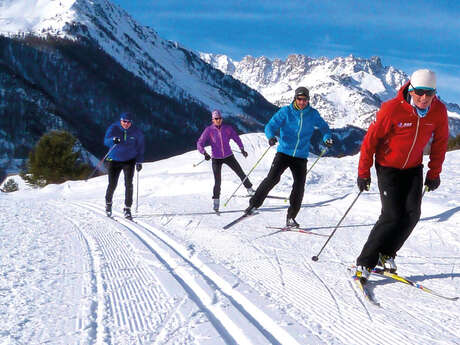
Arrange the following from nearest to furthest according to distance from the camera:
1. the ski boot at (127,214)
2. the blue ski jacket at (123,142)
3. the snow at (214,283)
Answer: the snow at (214,283), the ski boot at (127,214), the blue ski jacket at (123,142)

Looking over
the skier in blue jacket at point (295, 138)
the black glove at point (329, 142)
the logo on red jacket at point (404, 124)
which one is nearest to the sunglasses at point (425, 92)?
the logo on red jacket at point (404, 124)

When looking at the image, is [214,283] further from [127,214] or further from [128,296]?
[127,214]

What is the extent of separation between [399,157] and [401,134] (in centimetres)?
23

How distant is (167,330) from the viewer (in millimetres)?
2654

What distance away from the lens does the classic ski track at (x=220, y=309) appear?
2.60 metres

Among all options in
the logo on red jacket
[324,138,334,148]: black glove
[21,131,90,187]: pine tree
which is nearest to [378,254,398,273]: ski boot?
the logo on red jacket

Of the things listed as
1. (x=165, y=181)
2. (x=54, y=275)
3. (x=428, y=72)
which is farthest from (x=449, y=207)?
(x=165, y=181)

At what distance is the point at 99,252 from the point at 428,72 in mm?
4085

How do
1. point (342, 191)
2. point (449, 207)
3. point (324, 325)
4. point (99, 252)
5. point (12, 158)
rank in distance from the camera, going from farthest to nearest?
point (12, 158) < point (342, 191) < point (449, 207) < point (99, 252) < point (324, 325)

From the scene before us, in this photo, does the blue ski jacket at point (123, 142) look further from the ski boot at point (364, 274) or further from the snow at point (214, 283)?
the ski boot at point (364, 274)

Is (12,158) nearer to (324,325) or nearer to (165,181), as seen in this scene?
(165,181)

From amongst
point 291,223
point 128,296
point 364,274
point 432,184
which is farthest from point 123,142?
point 432,184

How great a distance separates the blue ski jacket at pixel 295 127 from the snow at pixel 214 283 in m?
1.38

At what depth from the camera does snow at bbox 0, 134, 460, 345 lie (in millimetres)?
2676
